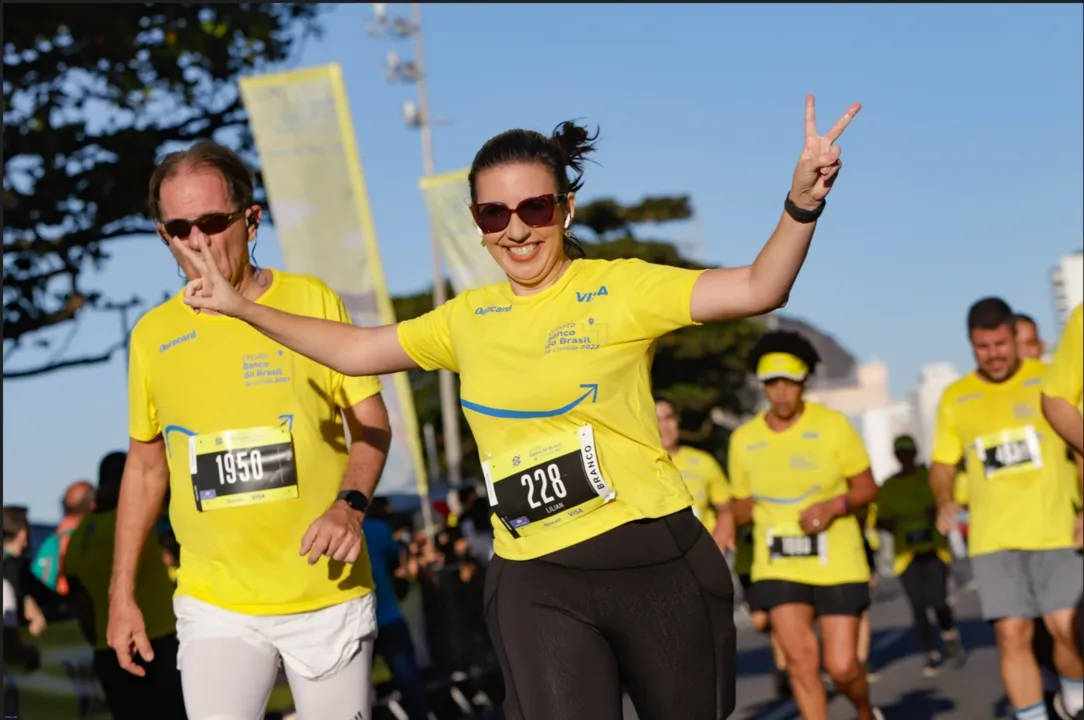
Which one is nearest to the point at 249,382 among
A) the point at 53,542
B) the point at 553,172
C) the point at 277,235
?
the point at 553,172

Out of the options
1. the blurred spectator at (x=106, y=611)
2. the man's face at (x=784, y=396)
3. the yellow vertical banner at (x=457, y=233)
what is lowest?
the blurred spectator at (x=106, y=611)

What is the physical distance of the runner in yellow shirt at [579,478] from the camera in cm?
452

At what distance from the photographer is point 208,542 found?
535cm

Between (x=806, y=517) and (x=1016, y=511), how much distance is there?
110 centimetres

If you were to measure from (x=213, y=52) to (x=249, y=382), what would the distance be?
11.6 metres

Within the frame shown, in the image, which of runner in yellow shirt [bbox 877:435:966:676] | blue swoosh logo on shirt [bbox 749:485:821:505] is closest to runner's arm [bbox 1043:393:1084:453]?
blue swoosh logo on shirt [bbox 749:485:821:505]

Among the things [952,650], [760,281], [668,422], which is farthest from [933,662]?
[760,281]

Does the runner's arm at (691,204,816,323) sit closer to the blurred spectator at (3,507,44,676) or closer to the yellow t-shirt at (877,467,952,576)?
the blurred spectator at (3,507,44,676)

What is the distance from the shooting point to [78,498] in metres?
11.3

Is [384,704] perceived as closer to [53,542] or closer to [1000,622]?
[53,542]

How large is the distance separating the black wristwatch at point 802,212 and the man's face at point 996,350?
5619mm

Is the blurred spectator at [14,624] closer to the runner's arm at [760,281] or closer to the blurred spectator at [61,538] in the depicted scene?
the blurred spectator at [61,538]

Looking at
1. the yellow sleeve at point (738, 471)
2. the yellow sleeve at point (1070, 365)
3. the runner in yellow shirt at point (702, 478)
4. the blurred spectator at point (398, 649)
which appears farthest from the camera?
the runner in yellow shirt at point (702, 478)

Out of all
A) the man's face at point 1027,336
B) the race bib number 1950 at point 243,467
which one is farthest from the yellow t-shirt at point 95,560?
the man's face at point 1027,336
